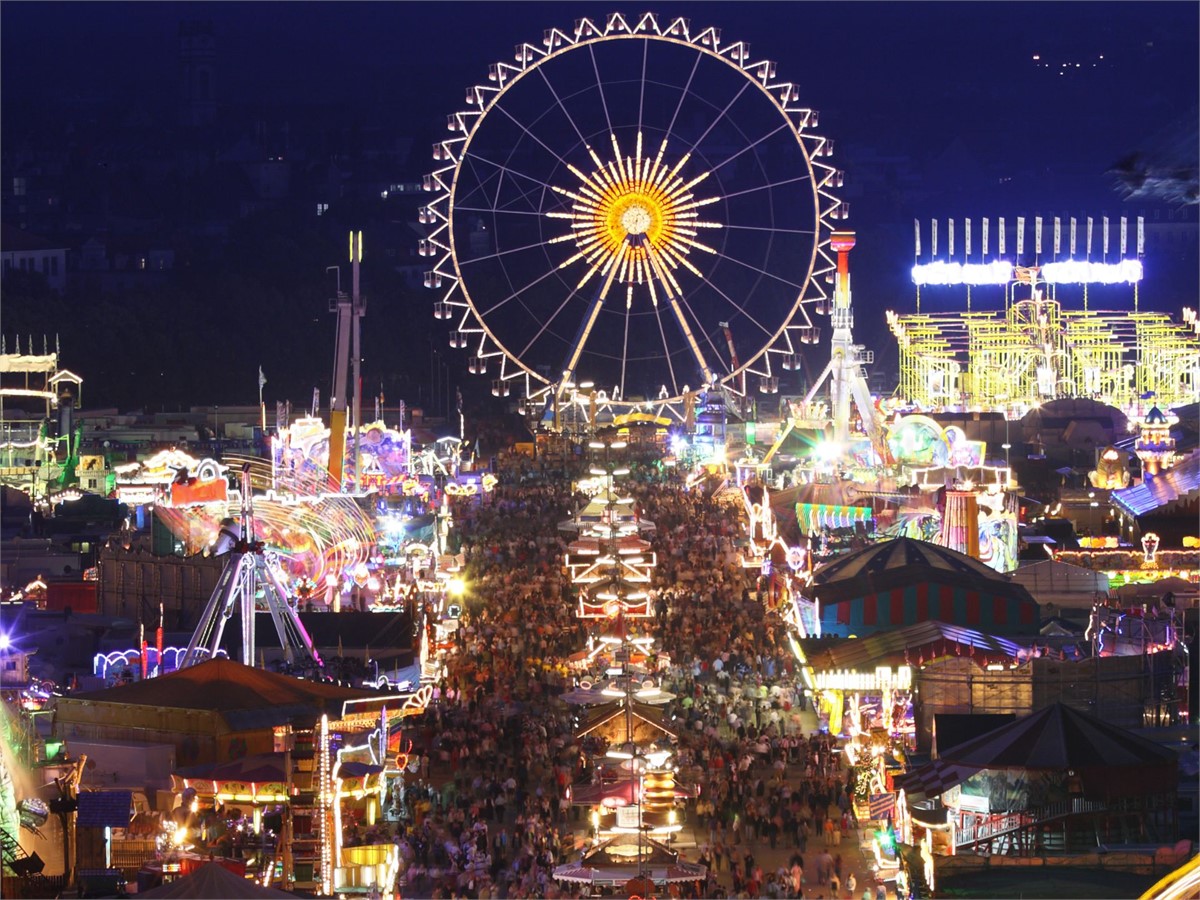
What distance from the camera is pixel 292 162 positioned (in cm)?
14512

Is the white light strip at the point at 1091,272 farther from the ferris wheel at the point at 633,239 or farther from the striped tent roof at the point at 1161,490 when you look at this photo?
the striped tent roof at the point at 1161,490

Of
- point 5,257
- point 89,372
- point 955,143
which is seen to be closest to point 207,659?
point 89,372

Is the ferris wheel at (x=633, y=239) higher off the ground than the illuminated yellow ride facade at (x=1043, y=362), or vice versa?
the ferris wheel at (x=633, y=239)

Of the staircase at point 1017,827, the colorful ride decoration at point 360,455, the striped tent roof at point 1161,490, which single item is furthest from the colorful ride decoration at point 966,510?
the staircase at point 1017,827

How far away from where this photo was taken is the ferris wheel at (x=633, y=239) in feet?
171

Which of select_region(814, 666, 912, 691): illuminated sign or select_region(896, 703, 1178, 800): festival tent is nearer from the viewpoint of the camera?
select_region(896, 703, 1178, 800): festival tent

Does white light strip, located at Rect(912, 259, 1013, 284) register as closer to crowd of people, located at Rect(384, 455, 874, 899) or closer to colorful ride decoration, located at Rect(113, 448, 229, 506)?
colorful ride decoration, located at Rect(113, 448, 229, 506)

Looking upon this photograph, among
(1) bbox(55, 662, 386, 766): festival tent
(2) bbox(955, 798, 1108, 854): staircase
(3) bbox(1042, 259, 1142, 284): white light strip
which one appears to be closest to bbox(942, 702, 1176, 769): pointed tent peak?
(2) bbox(955, 798, 1108, 854): staircase

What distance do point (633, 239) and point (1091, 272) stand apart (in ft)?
118

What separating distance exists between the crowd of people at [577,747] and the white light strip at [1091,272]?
40.9 m

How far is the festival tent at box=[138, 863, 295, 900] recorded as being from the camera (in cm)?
1614

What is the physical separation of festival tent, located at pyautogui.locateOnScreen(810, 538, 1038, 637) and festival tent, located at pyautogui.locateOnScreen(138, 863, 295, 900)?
1681 cm

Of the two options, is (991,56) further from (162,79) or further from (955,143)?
(162,79)

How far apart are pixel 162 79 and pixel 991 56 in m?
51.8
